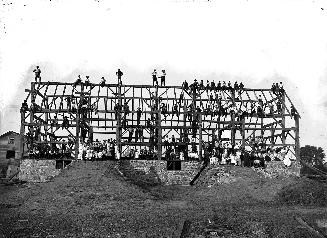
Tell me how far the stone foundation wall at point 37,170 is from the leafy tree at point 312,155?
68.8 m

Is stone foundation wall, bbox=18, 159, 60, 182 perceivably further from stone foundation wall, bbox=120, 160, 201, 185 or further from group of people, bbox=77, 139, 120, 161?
stone foundation wall, bbox=120, 160, 201, 185

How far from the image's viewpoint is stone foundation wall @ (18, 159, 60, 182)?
88.6 feet

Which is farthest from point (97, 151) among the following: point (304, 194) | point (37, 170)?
point (304, 194)

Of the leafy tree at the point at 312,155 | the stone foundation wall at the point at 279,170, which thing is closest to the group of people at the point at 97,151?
the stone foundation wall at the point at 279,170

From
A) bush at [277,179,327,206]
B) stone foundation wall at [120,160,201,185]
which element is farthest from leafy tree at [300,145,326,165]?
bush at [277,179,327,206]

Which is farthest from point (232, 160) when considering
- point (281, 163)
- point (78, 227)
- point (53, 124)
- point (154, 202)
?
point (78, 227)

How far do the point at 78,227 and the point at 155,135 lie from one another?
1602cm

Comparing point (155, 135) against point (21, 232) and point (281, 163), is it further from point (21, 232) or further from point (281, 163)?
point (21, 232)

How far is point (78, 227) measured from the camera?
14.3m

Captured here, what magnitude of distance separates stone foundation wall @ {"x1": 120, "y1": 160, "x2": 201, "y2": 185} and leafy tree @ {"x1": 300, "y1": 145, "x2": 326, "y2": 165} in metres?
64.4

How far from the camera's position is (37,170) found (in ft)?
89.0

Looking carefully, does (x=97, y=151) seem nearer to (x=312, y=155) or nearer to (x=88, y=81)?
(x=88, y=81)

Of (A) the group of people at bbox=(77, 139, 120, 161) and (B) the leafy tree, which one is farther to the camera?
(B) the leafy tree

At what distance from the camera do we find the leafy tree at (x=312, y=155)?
8450 centimetres
